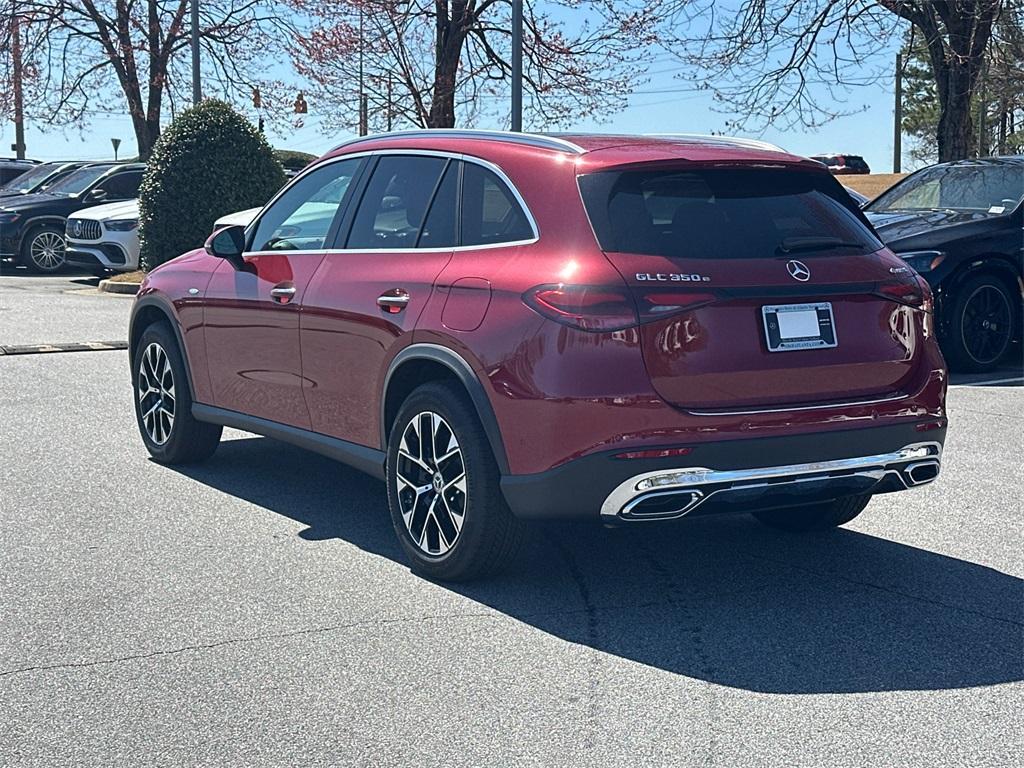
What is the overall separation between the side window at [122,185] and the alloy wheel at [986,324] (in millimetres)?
14826

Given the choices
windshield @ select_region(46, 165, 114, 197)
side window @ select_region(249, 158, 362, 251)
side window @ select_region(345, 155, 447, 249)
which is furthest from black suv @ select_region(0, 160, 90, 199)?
side window @ select_region(345, 155, 447, 249)

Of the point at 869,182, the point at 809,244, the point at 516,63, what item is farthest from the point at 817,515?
the point at 869,182

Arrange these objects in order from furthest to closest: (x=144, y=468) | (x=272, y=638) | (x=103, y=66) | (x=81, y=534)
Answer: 1. (x=103, y=66)
2. (x=144, y=468)
3. (x=81, y=534)
4. (x=272, y=638)

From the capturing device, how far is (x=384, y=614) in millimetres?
5117

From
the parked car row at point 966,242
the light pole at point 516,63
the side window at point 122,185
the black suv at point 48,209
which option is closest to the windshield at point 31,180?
the black suv at point 48,209

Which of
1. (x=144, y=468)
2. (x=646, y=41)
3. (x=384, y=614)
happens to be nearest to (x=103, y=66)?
(x=646, y=41)

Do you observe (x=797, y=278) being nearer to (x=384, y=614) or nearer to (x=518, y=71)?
(x=384, y=614)

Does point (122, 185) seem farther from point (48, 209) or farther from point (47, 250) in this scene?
point (47, 250)

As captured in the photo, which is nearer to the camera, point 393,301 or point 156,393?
point 393,301

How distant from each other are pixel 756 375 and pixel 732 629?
0.88 metres

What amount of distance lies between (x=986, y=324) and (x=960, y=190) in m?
1.70

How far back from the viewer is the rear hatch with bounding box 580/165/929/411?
4957mm

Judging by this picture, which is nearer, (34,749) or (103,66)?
(34,749)

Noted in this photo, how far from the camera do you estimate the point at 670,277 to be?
16.3 ft
